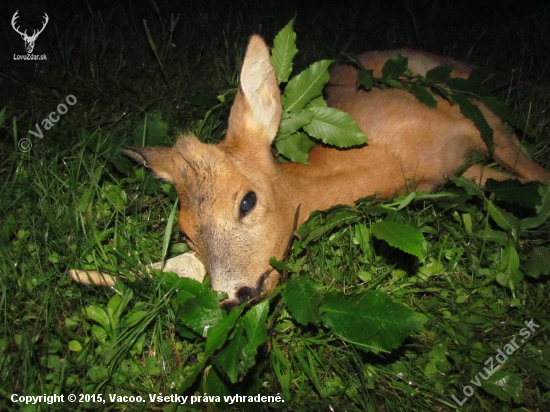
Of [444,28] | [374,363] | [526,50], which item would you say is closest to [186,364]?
[374,363]

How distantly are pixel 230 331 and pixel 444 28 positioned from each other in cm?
550

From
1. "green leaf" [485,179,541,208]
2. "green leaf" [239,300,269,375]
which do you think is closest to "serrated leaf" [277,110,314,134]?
"green leaf" [485,179,541,208]

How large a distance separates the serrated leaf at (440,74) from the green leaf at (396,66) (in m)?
0.16

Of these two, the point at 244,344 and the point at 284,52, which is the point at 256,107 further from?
the point at 244,344

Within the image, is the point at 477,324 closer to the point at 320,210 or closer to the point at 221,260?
the point at 320,210

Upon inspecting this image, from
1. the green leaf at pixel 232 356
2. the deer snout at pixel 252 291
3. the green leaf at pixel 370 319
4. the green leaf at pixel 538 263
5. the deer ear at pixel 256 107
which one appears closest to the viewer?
the green leaf at pixel 232 356

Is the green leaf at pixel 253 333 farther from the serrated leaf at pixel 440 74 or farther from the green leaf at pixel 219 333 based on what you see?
the serrated leaf at pixel 440 74

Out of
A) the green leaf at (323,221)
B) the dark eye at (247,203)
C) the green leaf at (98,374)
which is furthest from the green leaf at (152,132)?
the green leaf at (98,374)

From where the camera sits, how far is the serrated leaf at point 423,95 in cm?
297

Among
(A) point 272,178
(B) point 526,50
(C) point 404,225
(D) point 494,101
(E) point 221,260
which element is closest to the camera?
(C) point 404,225

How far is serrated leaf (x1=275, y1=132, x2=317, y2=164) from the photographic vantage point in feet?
9.32

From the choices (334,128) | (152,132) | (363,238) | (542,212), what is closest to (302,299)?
(363,238)

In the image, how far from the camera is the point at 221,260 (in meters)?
2.26

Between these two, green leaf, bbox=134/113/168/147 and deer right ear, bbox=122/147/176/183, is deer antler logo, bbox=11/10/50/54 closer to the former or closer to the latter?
green leaf, bbox=134/113/168/147
